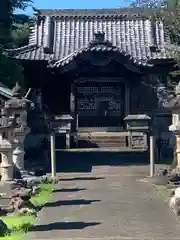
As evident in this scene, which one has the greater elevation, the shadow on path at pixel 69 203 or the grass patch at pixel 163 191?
the grass patch at pixel 163 191

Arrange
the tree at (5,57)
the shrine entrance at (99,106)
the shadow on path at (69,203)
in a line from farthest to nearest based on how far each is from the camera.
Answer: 1. the shrine entrance at (99,106)
2. the tree at (5,57)
3. the shadow on path at (69,203)

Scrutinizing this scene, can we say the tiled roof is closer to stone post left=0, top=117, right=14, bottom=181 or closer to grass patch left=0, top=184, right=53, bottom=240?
stone post left=0, top=117, right=14, bottom=181

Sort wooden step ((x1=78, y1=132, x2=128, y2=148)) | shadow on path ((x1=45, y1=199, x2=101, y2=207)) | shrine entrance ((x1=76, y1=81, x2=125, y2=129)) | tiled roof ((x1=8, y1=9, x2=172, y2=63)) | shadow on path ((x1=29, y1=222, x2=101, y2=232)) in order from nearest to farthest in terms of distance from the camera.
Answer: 1. shadow on path ((x1=29, y1=222, x2=101, y2=232))
2. shadow on path ((x1=45, y1=199, x2=101, y2=207))
3. wooden step ((x1=78, y1=132, x2=128, y2=148))
4. tiled roof ((x1=8, y1=9, x2=172, y2=63))
5. shrine entrance ((x1=76, y1=81, x2=125, y2=129))

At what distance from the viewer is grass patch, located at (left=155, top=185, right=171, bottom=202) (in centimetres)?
1400

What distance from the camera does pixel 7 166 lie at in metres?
14.5

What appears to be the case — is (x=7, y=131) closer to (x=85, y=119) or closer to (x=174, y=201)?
(x=174, y=201)

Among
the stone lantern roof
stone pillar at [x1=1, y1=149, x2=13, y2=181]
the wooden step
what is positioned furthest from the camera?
the wooden step

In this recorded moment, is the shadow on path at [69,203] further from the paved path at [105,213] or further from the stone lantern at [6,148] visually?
the stone lantern at [6,148]

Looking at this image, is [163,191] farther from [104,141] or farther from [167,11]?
[104,141]

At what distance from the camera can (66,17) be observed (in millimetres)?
33969

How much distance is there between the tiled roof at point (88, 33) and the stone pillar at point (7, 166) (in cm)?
1419

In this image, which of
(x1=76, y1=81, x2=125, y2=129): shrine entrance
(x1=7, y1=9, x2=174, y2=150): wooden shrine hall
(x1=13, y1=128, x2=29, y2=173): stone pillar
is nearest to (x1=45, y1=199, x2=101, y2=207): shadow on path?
(x1=13, y1=128, x2=29, y2=173): stone pillar

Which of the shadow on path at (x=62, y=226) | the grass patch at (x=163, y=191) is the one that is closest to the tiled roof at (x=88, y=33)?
the grass patch at (x=163, y=191)

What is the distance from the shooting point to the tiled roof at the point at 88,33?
29.7 meters
